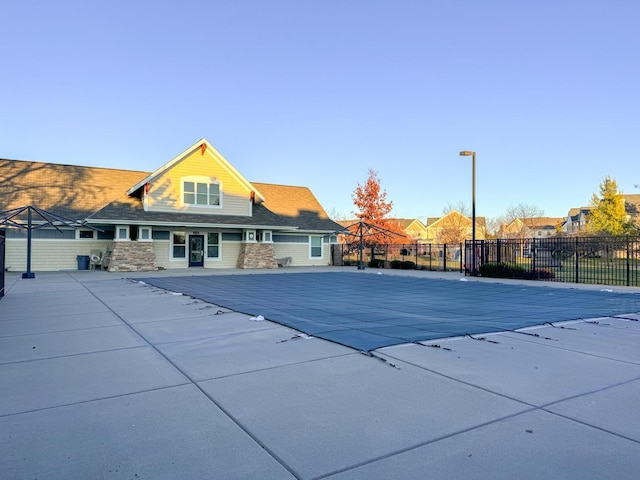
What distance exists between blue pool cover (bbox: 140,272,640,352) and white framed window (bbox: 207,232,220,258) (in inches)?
429

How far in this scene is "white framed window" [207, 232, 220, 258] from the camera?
24297 mm

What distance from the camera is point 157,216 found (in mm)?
21500

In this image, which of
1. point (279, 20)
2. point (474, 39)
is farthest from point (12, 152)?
point (474, 39)

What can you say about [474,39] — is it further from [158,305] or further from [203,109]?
[158,305]

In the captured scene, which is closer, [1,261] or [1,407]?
[1,407]

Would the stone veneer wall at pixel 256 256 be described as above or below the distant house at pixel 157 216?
below

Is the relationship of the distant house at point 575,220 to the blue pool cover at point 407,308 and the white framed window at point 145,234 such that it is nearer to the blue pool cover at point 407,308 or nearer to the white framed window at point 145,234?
the blue pool cover at point 407,308

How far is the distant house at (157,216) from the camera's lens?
20.8m

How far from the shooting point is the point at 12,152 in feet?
94.7

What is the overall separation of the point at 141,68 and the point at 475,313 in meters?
17.2

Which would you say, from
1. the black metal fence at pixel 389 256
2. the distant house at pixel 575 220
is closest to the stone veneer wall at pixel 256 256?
the black metal fence at pixel 389 256

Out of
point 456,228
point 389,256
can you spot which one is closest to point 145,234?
point 389,256

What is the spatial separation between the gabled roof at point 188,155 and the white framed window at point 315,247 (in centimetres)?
503

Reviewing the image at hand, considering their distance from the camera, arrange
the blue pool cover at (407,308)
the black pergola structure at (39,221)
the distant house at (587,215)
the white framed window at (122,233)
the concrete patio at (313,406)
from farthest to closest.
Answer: the distant house at (587,215), the white framed window at (122,233), the black pergola structure at (39,221), the blue pool cover at (407,308), the concrete patio at (313,406)
